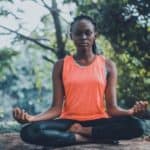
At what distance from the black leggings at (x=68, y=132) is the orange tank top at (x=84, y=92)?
3.1 inches

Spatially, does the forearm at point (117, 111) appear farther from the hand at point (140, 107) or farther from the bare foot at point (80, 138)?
the bare foot at point (80, 138)

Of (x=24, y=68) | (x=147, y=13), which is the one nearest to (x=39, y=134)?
(x=147, y=13)

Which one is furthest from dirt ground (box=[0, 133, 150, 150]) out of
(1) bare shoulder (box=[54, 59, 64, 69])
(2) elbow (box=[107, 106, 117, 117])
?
(1) bare shoulder (box=[54, 59, 64, 69])

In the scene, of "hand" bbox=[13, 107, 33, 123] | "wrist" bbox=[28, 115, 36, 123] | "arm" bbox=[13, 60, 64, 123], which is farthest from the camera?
"arm" bbox=[13, 60, 64, 123]

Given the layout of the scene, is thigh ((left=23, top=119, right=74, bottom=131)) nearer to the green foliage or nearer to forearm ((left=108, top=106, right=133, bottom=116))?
forearm ((left=108, top=106, right=133, bottom=116))

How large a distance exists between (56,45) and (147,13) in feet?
20.0

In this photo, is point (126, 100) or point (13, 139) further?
point (126, 100)

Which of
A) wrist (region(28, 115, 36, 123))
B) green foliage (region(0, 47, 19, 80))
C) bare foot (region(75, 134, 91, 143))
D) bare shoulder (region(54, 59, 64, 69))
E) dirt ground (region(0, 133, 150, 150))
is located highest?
green foliage (region(0, 47, 19, 80))

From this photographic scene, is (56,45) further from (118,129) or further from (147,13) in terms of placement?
(118,129)

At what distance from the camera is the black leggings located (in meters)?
4.20

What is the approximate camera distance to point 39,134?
13.7 ft

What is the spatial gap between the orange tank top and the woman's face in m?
0.19

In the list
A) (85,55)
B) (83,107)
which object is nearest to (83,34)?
(85,55)

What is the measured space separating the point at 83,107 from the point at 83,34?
26.7 inches
